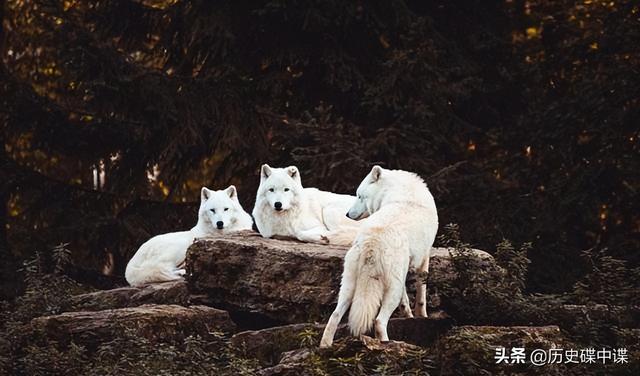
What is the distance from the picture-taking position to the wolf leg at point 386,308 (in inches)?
325

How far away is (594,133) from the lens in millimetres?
16859

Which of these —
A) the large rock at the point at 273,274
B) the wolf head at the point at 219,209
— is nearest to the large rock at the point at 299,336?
the large rock at the point at 273,274

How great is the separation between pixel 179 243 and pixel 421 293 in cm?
377

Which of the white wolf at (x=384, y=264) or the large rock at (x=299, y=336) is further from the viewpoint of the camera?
the large rock at (x=299, y=336)

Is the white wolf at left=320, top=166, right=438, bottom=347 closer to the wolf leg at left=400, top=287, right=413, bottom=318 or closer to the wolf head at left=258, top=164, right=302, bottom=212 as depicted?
the wolf leg at left=400, top=287, right=413, bottom=318

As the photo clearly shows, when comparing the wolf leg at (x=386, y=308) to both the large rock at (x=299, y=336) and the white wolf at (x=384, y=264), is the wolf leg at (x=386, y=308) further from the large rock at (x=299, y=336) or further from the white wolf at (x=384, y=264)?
the large rock at (x=299, y=336)

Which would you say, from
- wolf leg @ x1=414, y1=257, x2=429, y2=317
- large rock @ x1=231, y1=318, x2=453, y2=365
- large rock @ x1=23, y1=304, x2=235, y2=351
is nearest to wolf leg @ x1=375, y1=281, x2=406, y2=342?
large rock @ x1=231, y1=318, x2=453, y2=365

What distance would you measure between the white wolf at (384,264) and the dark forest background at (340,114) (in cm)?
670

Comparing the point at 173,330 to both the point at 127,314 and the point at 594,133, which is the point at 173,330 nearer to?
the point at 127,314

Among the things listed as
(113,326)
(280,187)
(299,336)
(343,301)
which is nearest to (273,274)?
(299,336)

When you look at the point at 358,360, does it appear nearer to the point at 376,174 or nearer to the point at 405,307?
the point at 405,307

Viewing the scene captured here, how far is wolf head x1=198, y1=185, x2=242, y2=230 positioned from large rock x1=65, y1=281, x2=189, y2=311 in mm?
1002

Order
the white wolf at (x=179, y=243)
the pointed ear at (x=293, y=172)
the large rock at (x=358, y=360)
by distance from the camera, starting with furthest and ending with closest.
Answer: the white wolf at (x=179, y=243)
the pointed ear at (x=293, y=172)
the large rock at (x=358, y=360)

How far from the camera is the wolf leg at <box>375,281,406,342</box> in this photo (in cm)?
827
